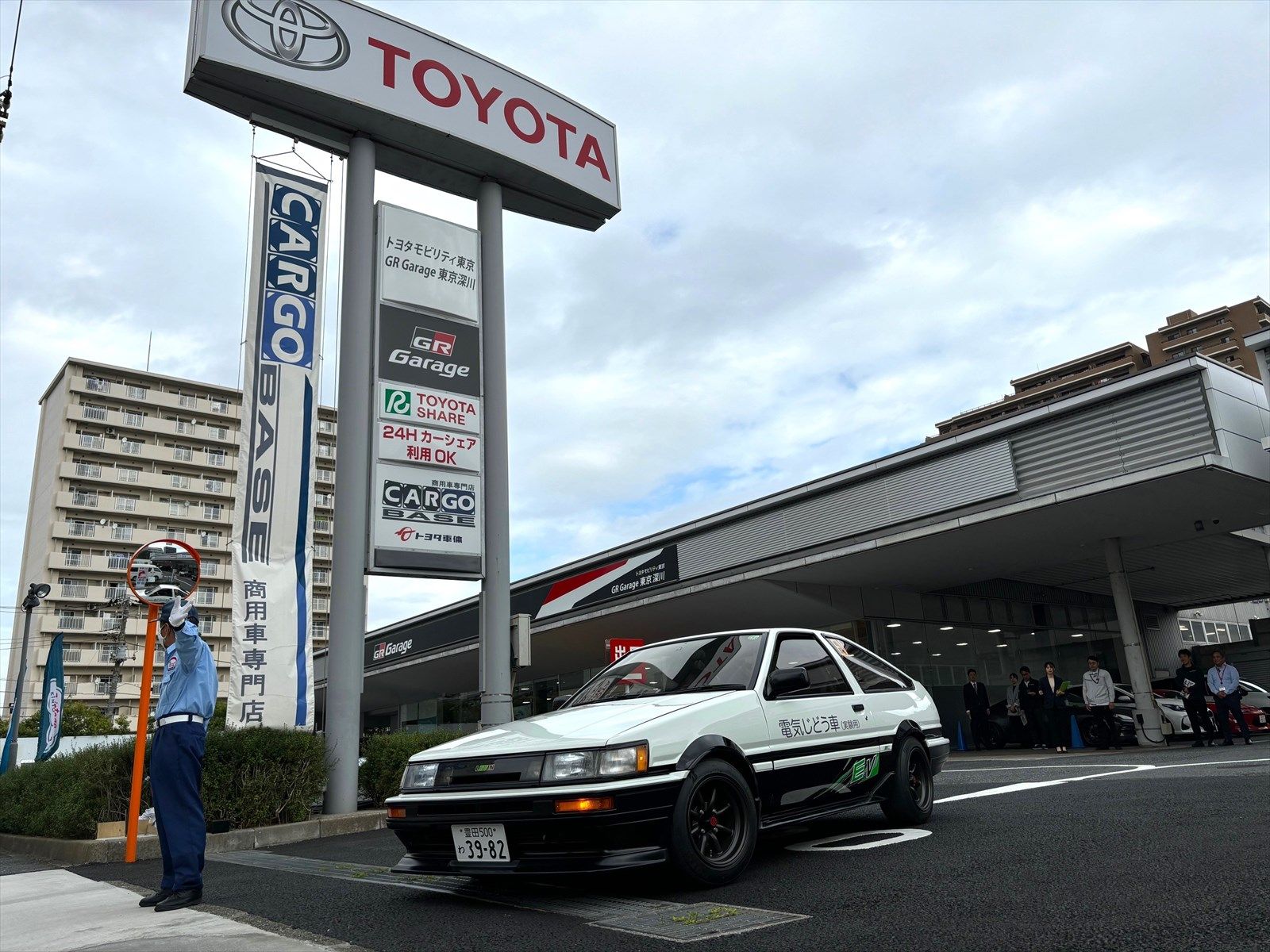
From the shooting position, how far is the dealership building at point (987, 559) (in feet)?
51.4

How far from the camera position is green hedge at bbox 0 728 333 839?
29.2ft

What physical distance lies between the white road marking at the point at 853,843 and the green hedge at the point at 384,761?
6.25m

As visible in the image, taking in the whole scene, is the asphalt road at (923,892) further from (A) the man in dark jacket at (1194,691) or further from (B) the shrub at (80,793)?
(A) the man in dark jacket at (1194,691)

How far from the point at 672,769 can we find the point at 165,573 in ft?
13.9

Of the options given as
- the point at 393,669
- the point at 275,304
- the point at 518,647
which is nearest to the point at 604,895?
the point at 518,647

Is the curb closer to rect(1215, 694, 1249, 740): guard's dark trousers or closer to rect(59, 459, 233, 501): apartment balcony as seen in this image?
rect(1215, 694, 1249, 740): guard's dark trousers

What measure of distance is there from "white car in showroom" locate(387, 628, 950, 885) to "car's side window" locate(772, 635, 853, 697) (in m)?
0.01

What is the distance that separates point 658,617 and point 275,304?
55.6 ft

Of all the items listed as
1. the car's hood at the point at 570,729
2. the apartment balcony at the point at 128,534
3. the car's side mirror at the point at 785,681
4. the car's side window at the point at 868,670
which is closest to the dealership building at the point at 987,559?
the car's side window at the point at 868,670

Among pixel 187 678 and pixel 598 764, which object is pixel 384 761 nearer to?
pixel 187 678

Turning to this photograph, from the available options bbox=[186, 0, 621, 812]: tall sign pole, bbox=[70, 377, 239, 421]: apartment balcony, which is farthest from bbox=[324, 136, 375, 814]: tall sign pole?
bbox=[70, 377, 239, 421]: apartment balcony

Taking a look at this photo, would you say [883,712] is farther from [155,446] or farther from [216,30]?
[155,446]

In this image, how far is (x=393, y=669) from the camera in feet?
118

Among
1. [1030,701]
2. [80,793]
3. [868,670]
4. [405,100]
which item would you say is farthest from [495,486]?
[1030,701]
